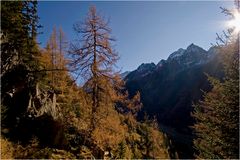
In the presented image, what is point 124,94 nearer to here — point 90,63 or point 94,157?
point 90,63

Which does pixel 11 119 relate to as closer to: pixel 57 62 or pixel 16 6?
pixel 16 6

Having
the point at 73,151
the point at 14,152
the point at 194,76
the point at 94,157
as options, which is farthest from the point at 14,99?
the point at 194,76

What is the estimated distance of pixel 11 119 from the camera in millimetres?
15016

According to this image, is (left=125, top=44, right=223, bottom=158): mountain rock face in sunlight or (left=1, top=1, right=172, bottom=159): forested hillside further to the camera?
(left=125, top=44, right=223, bottom=158): mountain rock face in sunlight

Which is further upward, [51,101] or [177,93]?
[177,93]

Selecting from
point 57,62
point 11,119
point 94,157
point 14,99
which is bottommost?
point 94,157

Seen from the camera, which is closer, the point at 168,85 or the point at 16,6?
the point at 16,6

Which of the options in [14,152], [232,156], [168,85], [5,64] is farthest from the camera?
[168,85]

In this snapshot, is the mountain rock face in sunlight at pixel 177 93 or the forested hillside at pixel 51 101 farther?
the mountain rock face in sunlight at pixel 177 93

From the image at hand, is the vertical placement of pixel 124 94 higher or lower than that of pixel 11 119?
higher

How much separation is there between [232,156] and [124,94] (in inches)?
344

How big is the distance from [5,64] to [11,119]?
307 cm

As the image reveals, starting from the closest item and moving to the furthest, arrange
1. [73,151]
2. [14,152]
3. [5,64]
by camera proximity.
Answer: [14,152], [5,64], [73,151]

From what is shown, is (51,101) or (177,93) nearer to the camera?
(51,101)
